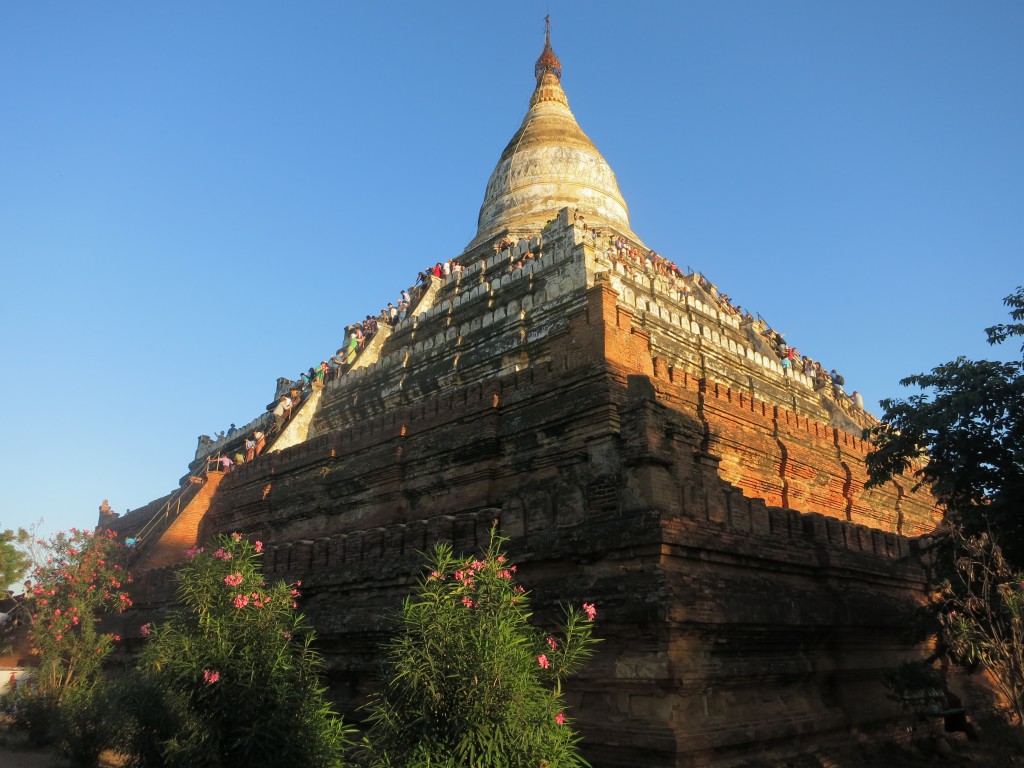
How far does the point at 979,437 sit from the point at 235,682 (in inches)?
374

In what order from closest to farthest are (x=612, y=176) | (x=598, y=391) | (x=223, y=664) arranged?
(x=223, y=664) < (x=598, y=391) < (x=612, y=176)

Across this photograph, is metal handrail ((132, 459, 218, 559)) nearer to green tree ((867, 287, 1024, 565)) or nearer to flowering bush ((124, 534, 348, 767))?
flowering bush ((124, 534, 348, 767))

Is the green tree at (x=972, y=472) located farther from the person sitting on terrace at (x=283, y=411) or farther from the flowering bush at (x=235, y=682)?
the person sitting on terrace at (x=283, y=411)

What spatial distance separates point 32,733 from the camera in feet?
43.7

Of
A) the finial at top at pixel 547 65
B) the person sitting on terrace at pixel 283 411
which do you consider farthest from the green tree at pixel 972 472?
the finial at top at pixel 547 65

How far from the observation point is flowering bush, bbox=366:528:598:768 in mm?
5840

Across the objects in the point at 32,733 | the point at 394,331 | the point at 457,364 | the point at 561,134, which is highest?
the point at 561,134

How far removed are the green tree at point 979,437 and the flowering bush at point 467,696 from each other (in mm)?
7002

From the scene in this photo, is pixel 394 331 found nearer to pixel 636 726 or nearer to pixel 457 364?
pixel 457 364

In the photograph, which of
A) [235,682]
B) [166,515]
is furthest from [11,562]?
[235,682]

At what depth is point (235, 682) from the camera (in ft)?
23.7

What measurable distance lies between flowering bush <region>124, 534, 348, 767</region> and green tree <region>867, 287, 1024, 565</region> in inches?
331

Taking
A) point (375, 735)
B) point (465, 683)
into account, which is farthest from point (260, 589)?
point (465, 683)

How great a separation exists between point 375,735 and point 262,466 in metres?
12.8
